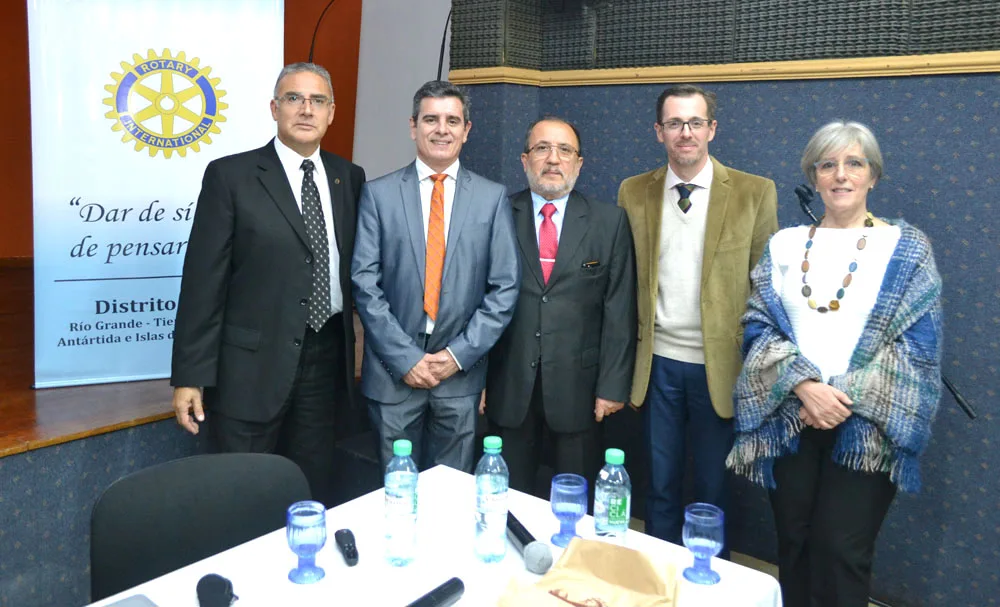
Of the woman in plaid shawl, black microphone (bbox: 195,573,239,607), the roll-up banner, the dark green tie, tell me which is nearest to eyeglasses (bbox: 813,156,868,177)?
the woman in plaid shawl

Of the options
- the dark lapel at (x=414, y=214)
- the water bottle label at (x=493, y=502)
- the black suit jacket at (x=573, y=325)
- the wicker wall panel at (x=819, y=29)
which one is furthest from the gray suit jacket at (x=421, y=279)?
the wicker wall panel at (x=819, y=29)

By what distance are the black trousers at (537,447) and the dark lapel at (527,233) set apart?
37cm

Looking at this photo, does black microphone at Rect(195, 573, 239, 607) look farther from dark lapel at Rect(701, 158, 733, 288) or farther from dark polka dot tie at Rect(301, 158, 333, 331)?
dark lapel at Rect(701, 158, 733, 288)

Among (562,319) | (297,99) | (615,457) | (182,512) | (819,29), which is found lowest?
(182,512)

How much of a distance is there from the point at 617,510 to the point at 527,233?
119 centimetres

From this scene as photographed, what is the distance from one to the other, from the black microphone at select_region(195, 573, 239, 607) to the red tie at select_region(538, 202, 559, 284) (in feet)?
4.79

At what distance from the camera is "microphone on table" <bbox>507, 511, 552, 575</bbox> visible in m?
1.40

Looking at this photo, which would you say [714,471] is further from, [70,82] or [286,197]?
[70,82]

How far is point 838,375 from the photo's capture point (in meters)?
2.03

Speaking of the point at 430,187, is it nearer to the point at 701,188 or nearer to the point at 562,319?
the point at 562,319

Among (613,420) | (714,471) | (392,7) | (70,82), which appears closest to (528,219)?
(714,471)

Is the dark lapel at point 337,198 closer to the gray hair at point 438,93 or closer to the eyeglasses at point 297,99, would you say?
the eyeglasses at point 297,99

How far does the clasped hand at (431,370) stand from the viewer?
7.61 feet

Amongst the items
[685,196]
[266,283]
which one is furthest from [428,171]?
[685,196]
